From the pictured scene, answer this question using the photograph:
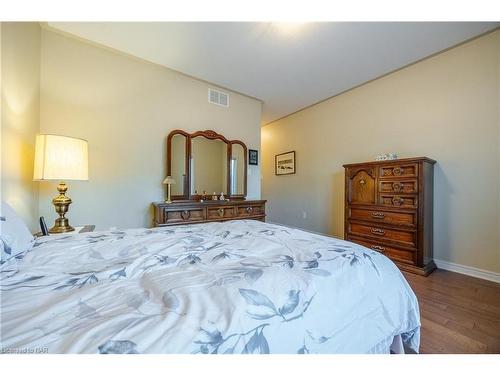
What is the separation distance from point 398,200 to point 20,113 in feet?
12.2

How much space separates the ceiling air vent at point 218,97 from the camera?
3.14 meters

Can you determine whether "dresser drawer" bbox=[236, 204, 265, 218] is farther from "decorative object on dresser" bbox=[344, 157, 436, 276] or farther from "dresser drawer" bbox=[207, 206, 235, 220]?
"decorative object on dresser" bbox=[344, 157, 436, 276]

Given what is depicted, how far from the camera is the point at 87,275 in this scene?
0.75 meters

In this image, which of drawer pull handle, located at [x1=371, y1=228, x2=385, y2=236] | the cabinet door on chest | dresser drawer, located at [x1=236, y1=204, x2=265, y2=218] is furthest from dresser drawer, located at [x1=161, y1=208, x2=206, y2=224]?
drawer pull handle, located at [x1=371, y1=228, x2=385, y2=236]

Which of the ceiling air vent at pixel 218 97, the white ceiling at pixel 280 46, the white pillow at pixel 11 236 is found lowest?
the white pillow at pixel 11 236

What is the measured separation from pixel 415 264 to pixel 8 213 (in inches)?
130

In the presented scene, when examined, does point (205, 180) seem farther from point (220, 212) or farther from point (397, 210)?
point (397, 210)

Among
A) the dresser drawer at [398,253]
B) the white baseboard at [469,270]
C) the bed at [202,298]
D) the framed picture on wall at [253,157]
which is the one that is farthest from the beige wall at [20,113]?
the white baseboard at [469,270]

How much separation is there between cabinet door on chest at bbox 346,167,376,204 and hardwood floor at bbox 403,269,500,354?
964 mm

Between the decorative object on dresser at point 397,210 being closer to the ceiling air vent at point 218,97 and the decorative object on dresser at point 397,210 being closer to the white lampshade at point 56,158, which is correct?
the ceiling air vent at point 218,97

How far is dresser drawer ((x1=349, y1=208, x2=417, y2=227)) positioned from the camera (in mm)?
2301

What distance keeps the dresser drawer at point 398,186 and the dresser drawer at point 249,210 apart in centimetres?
164

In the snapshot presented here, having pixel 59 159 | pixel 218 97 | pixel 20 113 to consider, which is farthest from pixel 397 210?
pixel 20 113
